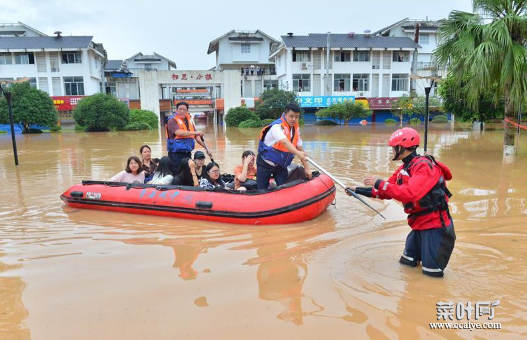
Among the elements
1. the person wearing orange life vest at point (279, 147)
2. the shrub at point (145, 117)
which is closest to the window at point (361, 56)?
the shrub at point (145, 117)

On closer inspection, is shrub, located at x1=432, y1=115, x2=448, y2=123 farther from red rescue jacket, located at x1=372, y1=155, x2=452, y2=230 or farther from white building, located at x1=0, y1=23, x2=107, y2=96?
red rescue jacket, located at x1=372, y1=155, x2=452, y2=230

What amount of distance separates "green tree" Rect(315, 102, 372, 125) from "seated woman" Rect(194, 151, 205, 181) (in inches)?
1163

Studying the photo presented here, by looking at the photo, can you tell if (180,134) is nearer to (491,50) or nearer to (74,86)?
(491,50)

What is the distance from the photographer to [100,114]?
29.5 m

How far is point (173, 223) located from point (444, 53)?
9.45 metres

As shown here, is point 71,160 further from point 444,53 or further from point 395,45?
point 395,45

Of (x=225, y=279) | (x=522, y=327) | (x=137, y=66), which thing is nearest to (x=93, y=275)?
(x=225, y=279)

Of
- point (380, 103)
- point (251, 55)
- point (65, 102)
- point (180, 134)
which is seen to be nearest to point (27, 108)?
point (65, 102)

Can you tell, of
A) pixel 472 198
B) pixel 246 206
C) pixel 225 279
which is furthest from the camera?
pixel 472 198

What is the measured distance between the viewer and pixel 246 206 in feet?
18.5

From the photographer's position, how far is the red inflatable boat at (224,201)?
5.62 meters

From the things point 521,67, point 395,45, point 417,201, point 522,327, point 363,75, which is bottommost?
point 522,327

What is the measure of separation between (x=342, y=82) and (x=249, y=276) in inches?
1495

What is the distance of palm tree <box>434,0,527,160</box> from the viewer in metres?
10.1
